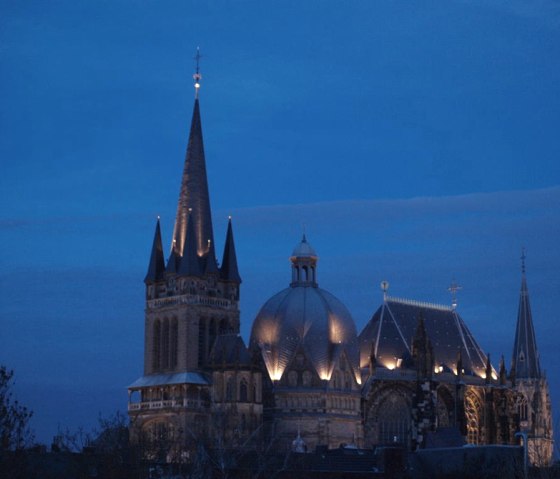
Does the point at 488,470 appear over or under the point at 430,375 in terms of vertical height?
under

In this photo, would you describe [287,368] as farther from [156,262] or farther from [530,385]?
[530,385]

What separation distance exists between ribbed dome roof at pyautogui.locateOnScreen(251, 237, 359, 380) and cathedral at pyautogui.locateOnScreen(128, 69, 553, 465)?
0.10 m

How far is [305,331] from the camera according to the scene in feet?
409

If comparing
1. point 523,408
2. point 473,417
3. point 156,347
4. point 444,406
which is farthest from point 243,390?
point 523,408

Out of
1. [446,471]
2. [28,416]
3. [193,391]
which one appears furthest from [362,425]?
[28,416]

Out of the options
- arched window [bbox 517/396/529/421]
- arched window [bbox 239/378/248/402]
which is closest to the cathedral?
arched window [bbox 239/378/248/402]

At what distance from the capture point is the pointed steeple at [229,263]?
127 m

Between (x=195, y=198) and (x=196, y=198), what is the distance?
10 centimetres

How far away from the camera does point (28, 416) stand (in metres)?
51.8

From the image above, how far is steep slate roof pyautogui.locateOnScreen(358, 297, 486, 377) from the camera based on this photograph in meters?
134

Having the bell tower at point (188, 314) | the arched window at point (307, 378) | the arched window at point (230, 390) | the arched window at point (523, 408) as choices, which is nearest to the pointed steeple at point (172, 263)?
the bell tower at point (188, 314)

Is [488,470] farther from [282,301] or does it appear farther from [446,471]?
[282,301]

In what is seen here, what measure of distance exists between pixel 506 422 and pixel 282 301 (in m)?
25.6

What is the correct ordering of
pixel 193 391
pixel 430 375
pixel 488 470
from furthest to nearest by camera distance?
pixel 430 375, pixel 193 391, pixel 488 470
